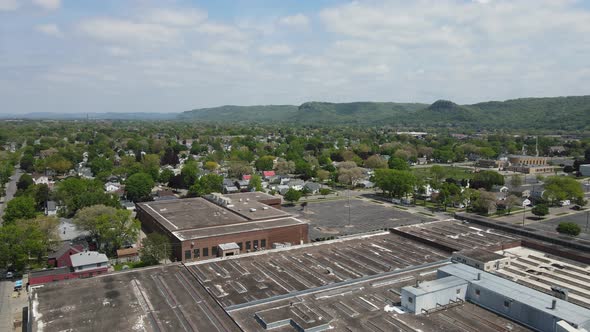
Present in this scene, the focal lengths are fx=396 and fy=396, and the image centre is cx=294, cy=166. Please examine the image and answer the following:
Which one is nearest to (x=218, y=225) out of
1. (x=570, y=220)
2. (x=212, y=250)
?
(x=212, y=250)

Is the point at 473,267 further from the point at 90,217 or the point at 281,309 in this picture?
the point at 90,217

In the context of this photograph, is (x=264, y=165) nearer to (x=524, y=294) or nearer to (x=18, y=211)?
(x=18, y=211)

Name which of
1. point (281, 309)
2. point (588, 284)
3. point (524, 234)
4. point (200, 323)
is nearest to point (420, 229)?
point (524, 234)

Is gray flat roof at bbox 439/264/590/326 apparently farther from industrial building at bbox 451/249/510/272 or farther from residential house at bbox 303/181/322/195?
residential house at bbox 303/181/322/195

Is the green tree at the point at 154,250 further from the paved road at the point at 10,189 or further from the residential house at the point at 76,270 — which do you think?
the paved road at the point at 10,189

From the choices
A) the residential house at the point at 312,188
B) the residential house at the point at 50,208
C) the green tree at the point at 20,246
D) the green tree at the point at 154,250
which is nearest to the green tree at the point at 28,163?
the residential house at the point at 50,208
